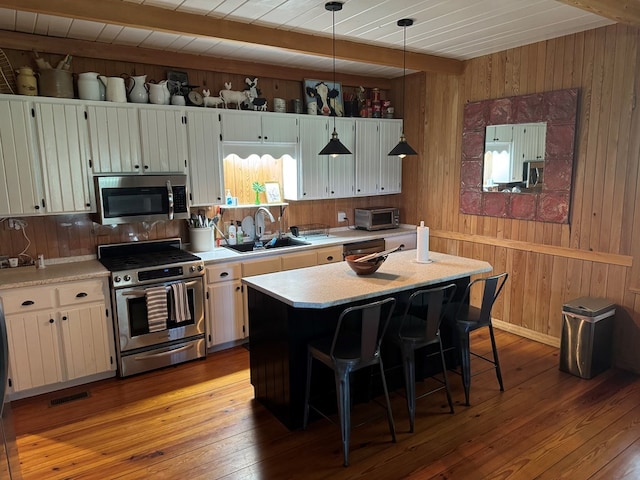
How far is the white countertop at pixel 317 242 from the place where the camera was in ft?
13.1

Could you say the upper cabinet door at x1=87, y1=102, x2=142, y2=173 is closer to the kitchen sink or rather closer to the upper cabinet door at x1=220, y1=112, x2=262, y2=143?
the upper cabinet door at x1=220, y1=112, x2=262, y2=143

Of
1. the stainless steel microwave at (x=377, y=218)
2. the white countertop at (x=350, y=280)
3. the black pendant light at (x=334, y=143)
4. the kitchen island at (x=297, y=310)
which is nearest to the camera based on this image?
the white countertop at (x=350, y=280)

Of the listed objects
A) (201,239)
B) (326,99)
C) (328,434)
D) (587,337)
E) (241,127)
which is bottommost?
(328,434)

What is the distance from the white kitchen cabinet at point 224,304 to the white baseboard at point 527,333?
2627mm

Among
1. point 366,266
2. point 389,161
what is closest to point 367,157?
point 389,161

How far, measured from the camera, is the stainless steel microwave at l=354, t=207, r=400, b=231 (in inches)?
207

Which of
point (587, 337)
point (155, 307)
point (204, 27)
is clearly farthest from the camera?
point (155, 307)

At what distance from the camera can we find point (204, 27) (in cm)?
310

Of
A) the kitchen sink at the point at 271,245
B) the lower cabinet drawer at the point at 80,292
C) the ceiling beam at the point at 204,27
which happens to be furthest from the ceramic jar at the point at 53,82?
the kitchen sink at the point at 271,245

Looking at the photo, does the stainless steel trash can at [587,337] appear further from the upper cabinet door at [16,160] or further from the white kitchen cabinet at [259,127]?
the upper cabinet door at [16,160]

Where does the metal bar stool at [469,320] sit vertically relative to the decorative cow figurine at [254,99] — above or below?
below

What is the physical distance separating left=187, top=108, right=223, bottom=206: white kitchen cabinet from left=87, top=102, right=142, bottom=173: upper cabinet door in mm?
459

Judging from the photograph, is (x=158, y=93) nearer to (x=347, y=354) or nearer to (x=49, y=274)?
(x=49, y=274)

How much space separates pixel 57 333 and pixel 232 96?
100 inches
